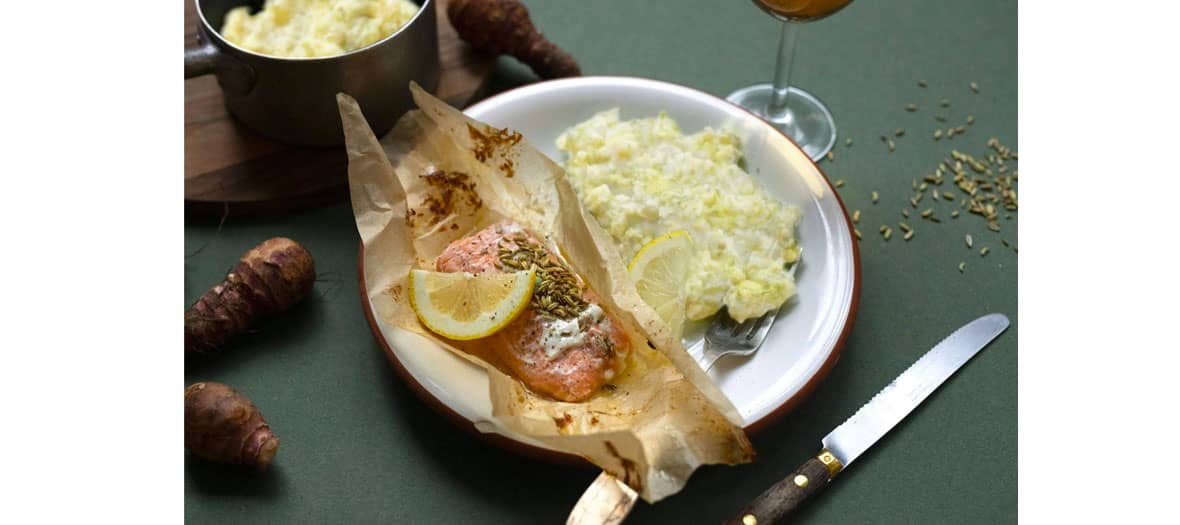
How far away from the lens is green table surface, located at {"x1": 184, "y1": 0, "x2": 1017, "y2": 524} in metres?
2.14

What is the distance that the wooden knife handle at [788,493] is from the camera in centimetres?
199

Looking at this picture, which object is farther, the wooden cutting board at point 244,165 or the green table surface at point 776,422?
the wooden cutting board at point 244,165

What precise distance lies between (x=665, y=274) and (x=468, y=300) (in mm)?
463

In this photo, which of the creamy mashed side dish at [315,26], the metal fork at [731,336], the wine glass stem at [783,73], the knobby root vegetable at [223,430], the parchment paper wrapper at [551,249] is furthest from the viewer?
the wine glass stem at [783,73]

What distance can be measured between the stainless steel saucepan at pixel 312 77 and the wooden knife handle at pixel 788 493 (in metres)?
1.44

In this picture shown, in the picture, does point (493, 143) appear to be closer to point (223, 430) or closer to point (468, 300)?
point (468, 300)

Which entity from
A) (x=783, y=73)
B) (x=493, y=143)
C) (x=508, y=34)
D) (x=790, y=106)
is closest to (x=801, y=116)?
(x=790, y=106)

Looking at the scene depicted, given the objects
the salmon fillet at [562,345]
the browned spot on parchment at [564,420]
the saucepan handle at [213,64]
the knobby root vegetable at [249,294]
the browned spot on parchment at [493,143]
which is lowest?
the knobby root vegetable at [249,294]

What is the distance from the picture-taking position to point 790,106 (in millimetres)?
3006

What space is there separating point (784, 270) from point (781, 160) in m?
0.34

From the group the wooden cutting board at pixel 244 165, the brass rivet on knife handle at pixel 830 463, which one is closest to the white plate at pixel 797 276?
the brass rivet on knife handle at pixel 830 463

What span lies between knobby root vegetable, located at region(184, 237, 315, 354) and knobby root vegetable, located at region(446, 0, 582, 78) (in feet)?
3.03

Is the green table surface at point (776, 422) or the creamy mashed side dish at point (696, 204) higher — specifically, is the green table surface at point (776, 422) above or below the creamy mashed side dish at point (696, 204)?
below

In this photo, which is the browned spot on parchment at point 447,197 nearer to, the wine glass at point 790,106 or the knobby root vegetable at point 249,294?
the knobby root vegetable at point 249,294
